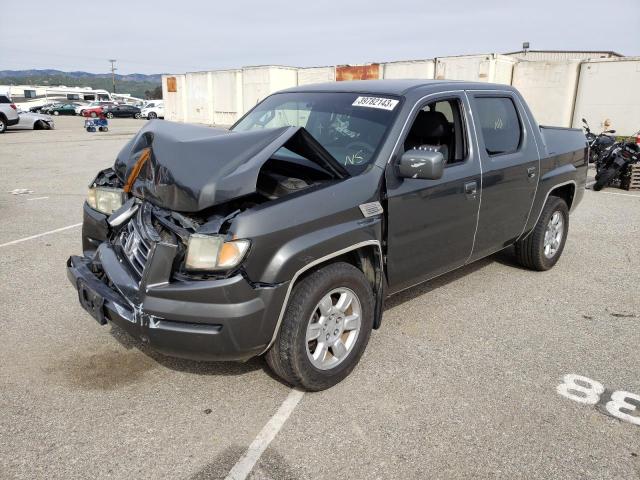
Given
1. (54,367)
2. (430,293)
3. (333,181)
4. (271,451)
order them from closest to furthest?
(271,451), (333,181), (54,367), (430,293)

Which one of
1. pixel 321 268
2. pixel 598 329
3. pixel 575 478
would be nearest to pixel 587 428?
pixel 575 478

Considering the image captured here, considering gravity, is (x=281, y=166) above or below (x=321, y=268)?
above

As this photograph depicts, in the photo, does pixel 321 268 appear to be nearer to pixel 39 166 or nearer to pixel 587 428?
pixel 587 428

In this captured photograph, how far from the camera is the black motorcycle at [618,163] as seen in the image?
10508 millimetres

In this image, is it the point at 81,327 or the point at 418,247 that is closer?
the point at 418,247

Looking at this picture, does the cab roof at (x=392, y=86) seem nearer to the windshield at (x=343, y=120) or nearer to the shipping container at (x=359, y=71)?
the windshield at (x=343, y=120)

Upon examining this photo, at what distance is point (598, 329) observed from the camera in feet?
13.4

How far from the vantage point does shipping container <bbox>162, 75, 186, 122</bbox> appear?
126 feet

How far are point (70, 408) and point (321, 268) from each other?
164 centimetres

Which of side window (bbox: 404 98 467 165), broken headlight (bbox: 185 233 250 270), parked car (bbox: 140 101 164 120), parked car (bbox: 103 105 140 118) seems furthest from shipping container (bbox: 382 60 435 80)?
parked car (bbox: 103 105 140 118)

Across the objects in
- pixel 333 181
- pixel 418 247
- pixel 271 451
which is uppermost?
pixel 333 181

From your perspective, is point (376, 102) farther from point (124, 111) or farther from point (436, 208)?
point (124, 111)

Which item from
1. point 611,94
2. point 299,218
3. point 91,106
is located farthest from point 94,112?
point 299,218

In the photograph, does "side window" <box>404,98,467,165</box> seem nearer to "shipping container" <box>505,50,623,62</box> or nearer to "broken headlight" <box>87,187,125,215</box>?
"broken headlight" <box>87,187,125,215</box>
